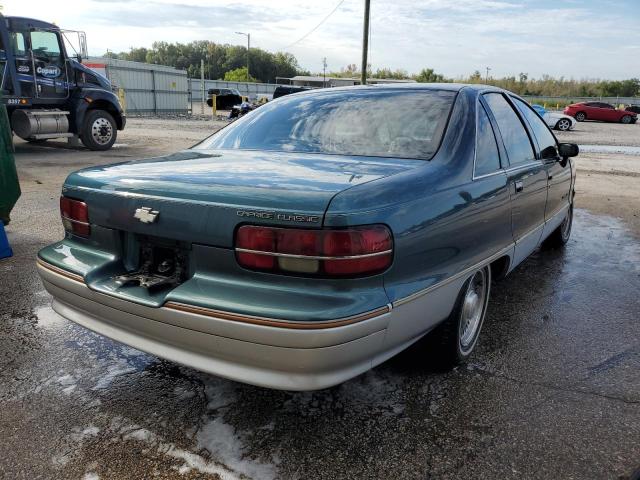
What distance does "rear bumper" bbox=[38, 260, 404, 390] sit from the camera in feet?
6.23

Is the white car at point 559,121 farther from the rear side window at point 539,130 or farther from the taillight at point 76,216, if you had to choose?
the taillight at point 76,216

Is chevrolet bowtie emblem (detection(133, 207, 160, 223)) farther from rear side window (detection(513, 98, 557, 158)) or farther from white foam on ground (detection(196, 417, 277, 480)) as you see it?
rear side window (detection(513, 98, 557, 158))

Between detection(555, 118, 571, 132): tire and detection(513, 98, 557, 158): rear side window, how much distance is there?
76.0 ft

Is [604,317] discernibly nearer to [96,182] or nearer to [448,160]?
[448,160]

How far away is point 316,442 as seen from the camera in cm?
228

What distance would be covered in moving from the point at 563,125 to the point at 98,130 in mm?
21024

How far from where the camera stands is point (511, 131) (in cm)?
358

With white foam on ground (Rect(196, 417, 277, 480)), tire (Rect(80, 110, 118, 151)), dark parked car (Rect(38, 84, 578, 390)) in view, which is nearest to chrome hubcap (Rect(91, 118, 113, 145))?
tire (Rect(80, 110, 118, 151))

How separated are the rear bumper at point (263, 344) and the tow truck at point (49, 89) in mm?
10684

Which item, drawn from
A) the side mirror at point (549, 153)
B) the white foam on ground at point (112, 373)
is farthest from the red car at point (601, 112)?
the white foam on ground at point (112, 373)

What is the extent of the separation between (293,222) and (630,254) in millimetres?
4674

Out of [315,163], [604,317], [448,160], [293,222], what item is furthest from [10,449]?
[604,317]

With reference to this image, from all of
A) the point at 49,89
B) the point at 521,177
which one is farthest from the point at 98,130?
Result: the point at 521,177

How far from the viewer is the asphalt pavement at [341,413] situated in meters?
2.14
